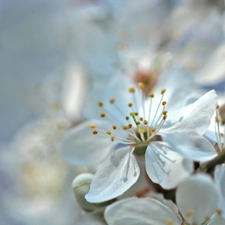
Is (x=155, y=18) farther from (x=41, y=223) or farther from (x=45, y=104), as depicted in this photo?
(x=41, y=223)

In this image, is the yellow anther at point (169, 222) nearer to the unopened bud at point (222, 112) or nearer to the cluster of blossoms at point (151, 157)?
the cluster of blossoms at point (151, 157)

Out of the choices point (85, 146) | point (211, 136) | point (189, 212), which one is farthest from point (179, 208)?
point (85, 146)

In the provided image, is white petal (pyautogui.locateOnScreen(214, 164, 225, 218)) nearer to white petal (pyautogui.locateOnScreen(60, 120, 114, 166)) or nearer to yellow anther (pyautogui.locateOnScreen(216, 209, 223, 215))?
yellow anther (pyautogui.locateOnScreen(216, 209, 223, 215))

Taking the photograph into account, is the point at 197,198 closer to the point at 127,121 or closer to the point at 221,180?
the point at 221,180

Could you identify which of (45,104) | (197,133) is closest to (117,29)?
(45,104)

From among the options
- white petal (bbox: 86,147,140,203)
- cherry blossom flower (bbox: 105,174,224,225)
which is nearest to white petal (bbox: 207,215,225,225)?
cherry blossom flower (bbox: 105,174,224,225)
